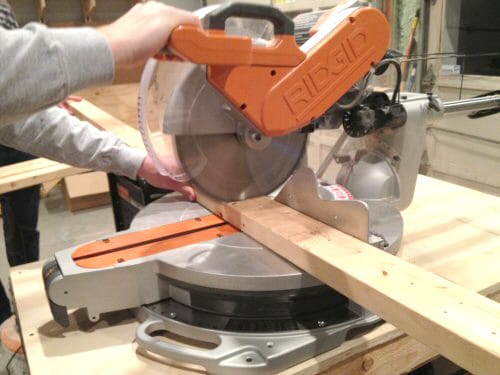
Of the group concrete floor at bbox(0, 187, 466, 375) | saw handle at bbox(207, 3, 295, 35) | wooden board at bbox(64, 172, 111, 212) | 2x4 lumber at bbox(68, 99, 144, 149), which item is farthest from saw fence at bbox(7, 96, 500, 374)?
wooden board at bbox(64, 172, 111, 212)

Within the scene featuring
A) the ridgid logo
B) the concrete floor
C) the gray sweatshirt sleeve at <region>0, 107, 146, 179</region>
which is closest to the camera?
the ridgid logo

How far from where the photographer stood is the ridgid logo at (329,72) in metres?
0.86

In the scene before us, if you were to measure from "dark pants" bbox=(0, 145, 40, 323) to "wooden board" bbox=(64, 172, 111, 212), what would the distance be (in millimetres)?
1545

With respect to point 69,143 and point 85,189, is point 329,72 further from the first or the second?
point 85,189

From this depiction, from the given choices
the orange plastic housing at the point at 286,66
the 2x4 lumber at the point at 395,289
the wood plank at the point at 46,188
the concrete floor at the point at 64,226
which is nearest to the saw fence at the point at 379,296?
the 2x4 lumber at the point at 395,289

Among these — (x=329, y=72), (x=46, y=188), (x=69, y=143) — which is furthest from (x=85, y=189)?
(x=329, y=72)

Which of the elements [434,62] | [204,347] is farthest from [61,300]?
[434,62]

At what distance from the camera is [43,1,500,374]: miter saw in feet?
2.60

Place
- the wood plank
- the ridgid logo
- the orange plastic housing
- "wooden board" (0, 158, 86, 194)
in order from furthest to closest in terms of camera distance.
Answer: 1. the wood plank
2. "wooden board" (0, 158, 86, 194)
3. the ridgid logo
4. the orange plastic housing

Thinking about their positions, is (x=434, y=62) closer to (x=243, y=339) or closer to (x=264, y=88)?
(x=264, y=88)

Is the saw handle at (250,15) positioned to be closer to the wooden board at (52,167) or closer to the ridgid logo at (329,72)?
the ridgid logo at (329,72)

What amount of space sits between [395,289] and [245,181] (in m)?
0.52

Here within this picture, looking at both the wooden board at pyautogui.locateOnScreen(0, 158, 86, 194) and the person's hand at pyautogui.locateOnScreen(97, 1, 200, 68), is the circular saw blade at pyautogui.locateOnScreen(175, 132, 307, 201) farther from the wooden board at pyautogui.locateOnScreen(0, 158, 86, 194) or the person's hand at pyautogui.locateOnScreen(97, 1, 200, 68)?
the wooden board at pyautogui.locateOnScreen(0, 158, 86, 194)

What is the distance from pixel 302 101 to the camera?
0.87 metres
